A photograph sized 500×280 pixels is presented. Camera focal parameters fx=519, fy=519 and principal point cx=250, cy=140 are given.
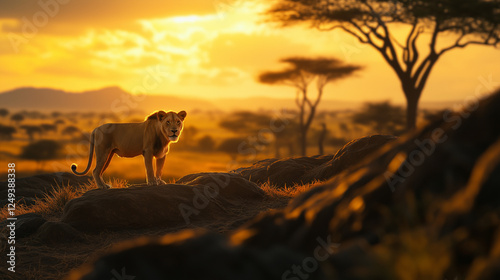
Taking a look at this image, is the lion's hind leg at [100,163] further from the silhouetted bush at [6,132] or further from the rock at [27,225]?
the silhouetted bush at [6,132]

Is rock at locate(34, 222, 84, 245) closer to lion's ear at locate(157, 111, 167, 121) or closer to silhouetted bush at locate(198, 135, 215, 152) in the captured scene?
lion's ear at locate(157, 111, 167, 121)

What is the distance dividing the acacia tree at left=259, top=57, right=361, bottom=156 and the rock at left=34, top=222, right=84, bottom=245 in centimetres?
2578

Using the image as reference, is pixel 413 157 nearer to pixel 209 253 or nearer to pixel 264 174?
pixel 209 253

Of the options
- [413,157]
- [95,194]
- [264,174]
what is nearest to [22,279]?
[95,194]

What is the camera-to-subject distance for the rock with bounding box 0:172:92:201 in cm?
1346

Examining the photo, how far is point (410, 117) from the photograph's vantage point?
968 inches

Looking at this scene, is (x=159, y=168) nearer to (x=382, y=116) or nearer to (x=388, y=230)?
(x=388, y=230)

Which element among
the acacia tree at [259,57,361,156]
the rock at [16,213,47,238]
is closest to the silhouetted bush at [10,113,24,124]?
the acacia tree at [259,57,361,156]

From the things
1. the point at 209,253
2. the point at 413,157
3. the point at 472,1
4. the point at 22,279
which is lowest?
the point at 22,279

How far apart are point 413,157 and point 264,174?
9.20 metres

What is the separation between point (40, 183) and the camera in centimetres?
1452

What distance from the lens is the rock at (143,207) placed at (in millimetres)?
8000

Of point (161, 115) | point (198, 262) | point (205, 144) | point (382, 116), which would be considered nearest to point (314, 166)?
point (161, 115)

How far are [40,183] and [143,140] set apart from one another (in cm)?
709
